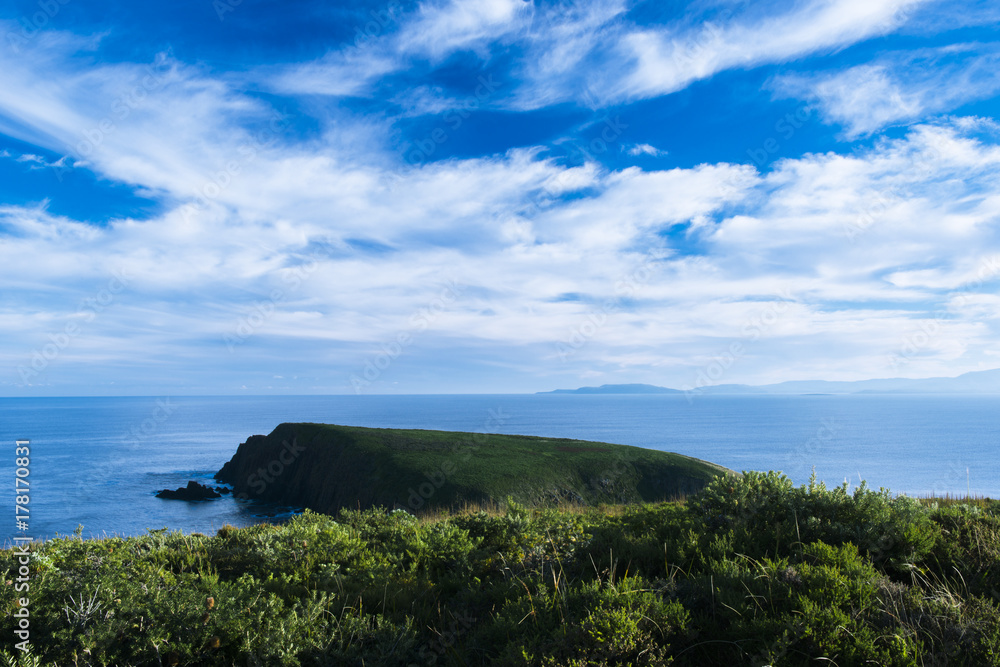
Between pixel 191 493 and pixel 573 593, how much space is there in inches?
3207

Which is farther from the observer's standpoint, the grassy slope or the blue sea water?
the blue sea water

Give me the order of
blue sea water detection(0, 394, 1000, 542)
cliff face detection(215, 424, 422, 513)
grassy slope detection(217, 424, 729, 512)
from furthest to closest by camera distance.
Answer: blue sea water detection(0, 394, 1000, 542)
cliff face detection(215, 424, 422, 513)
grassy slope detection(217, 424, 729, 512)

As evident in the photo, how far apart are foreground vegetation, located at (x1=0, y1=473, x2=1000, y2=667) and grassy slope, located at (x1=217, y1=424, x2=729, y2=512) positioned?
1413 inches

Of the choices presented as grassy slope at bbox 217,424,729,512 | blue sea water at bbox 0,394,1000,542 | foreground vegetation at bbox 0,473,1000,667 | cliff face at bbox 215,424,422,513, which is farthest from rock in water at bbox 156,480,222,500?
foreground vegetation at bbox 0,473,1000,667

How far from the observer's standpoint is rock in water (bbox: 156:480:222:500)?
233ft

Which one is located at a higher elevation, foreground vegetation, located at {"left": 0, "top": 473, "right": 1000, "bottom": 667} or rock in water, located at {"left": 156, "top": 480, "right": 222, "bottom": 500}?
foreground vegetation, located at {"left": 0, "top": 473, "right": 1000, "bottom": 667}

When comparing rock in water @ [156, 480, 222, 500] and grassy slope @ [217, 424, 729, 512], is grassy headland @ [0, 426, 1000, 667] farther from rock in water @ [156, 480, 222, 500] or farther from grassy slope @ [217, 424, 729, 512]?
rock in water @ [156, 480, 222, 500]

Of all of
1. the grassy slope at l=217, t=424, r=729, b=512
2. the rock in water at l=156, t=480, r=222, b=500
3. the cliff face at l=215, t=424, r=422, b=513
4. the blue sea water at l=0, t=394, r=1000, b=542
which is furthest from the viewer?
the rock in water at l=156, t=480, r=222, b=500

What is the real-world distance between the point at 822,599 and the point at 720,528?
2720mm

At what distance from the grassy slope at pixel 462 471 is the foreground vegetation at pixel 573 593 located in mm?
35884

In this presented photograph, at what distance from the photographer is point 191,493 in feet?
234

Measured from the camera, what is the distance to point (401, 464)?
53625 millimetres

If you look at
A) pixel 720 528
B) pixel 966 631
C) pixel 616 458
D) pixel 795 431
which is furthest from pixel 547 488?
pixel 795 431

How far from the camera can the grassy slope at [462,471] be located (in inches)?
1866
